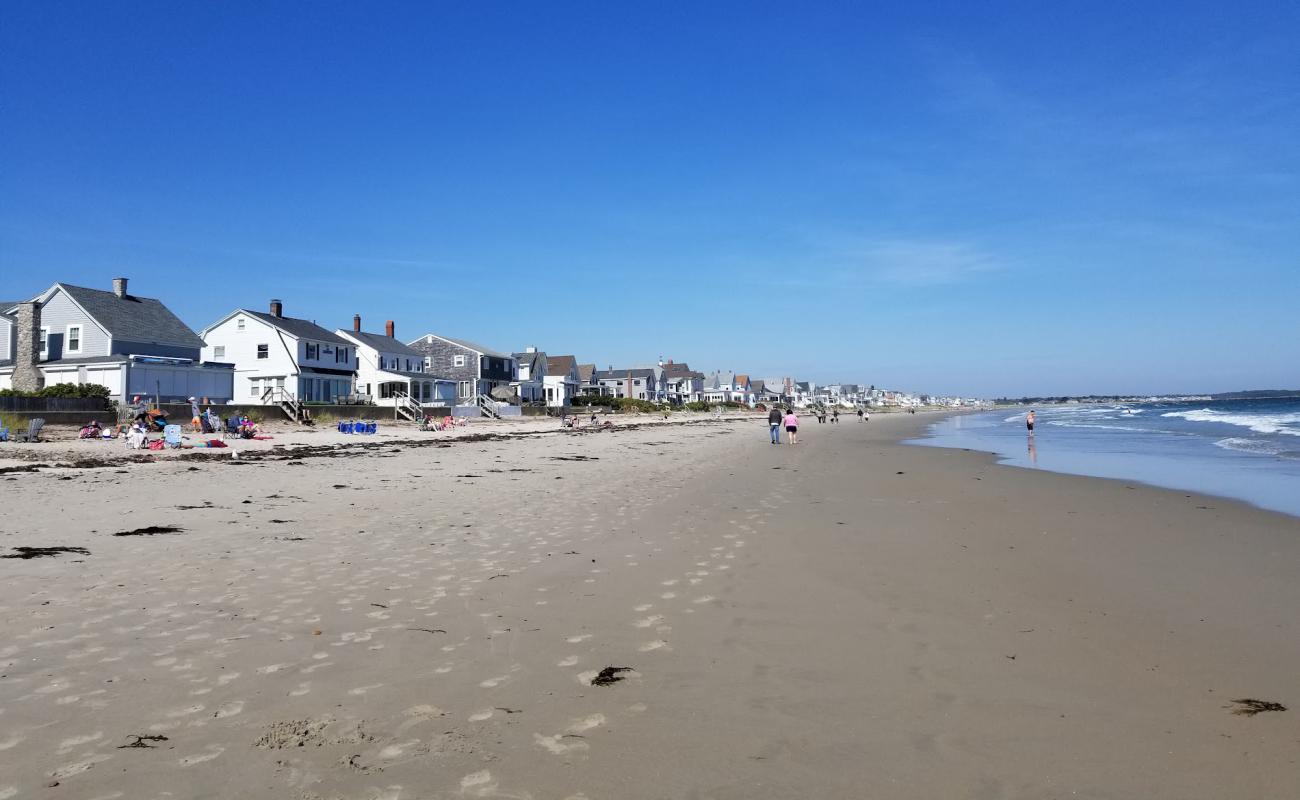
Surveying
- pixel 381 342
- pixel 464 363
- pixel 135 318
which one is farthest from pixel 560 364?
pixel 135 318

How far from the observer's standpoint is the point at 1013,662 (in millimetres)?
5191

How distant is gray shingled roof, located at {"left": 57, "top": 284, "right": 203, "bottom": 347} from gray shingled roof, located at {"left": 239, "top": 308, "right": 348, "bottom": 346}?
5374mm

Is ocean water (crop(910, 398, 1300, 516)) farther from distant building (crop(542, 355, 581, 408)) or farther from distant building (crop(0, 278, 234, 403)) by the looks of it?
distant building (crop(542, 355, 581, 408))

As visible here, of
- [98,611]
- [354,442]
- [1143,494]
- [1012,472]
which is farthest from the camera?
[354,442]

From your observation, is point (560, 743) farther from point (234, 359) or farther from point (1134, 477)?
point (234, 359)

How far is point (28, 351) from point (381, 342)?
2753 centimetres

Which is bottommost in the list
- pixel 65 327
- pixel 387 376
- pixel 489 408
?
pixel 489 408

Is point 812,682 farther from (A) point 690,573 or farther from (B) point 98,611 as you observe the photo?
(B) point 98,611

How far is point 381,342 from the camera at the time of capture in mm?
65000

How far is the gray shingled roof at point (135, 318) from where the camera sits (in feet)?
140

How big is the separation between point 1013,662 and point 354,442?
28295 mm

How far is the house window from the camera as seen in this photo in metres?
42.8

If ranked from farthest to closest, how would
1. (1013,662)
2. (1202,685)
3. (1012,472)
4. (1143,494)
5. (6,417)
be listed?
(6,417) → (1012,472) → (1143,494) → (1013,662) → (1202,685)

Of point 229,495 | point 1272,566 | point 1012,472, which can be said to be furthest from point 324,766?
point 1012,472
